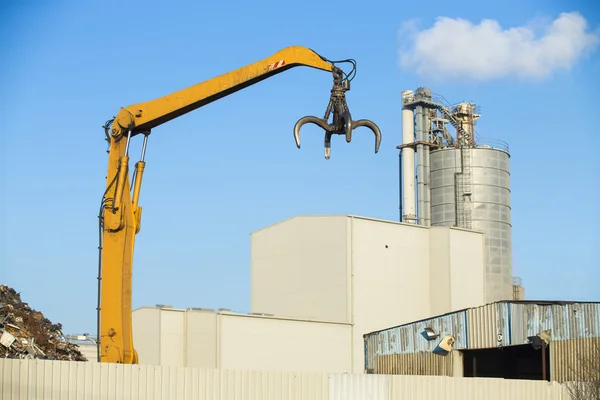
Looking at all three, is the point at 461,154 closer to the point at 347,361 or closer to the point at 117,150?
the point at 347,361

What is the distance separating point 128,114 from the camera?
21531mm

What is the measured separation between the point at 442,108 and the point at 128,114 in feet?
135

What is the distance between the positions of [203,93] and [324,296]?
2640 centimetres

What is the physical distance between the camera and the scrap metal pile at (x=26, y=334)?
23.8m

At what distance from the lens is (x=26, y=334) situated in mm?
24984

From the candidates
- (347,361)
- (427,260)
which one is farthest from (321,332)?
(427,260)

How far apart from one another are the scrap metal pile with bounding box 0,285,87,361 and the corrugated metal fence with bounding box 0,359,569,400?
412cm

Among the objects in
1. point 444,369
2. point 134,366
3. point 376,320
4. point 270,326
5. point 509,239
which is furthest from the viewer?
point 509,239

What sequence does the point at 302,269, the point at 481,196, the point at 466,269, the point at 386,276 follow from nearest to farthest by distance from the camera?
the point at 302,269 < the point at 386,276 < the point at 466,269 < the point at 481,196

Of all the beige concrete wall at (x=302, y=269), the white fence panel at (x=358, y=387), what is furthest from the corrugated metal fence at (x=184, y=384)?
the beige concrete wall at (x=302, y=269)

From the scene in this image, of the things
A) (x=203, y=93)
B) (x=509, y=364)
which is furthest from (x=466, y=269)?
(x=203, y=93)

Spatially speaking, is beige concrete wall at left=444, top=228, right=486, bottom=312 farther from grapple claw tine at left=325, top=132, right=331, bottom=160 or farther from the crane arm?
grapple claw tine at left=325, top=132, right=331, bottom=160

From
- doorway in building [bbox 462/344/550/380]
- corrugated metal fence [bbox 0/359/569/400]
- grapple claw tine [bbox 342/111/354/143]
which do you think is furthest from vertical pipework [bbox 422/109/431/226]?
grapple claw tine [bbox 342/111/354/143]

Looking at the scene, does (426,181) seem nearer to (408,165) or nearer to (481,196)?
(408,165)
